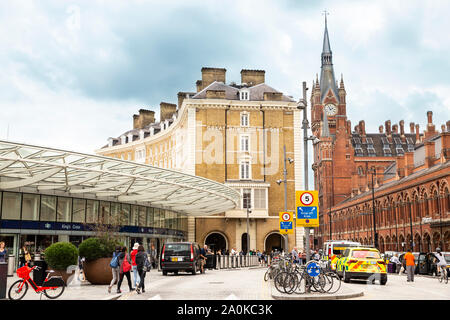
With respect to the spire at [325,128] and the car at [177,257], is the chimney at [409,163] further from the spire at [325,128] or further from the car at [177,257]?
the car at [177,257]

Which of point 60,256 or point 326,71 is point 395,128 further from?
point 60,256

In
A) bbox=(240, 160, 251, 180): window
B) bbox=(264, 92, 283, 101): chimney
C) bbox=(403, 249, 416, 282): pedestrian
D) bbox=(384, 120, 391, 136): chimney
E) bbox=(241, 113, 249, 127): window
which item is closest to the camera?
bbox=(403, 249, 416, 282): pedestrian

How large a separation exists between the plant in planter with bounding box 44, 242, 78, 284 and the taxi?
37.3ft

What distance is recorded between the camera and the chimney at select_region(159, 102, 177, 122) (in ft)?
266

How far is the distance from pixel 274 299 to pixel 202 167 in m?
42.7

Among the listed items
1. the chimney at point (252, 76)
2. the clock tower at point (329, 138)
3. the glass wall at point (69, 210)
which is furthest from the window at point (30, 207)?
the clock tower at point (329, 138)

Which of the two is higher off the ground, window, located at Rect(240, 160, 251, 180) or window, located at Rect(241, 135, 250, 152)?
window, located at Rect(241, 135, 250, 152)

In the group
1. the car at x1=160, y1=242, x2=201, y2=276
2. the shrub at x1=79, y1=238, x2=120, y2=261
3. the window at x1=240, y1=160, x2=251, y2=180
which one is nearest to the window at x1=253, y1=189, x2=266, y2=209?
the window at x1=240, y1=160, x2=251, y2=180

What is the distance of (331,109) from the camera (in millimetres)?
131250

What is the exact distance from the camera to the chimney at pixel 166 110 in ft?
266

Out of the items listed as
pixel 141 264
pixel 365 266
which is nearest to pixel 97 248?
pixel 141 264

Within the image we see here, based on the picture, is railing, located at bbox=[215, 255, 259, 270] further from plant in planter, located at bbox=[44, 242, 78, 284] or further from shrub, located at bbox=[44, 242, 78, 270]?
shrub, located at bbox=[44, 242, 78, 270]

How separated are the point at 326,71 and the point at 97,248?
405 ft
